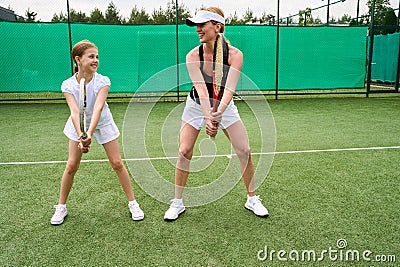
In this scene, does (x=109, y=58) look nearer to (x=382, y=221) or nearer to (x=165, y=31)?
(x=165, y=31)

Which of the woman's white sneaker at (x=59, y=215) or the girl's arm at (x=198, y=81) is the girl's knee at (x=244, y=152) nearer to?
the girl's arm at (x=198, y=81)

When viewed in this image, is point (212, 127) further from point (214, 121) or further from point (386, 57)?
point (386, 57)

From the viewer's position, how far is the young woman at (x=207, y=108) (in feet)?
10.3

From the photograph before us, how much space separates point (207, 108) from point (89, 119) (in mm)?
1019

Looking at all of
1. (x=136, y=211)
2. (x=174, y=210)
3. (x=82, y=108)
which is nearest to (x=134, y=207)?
(x=136, y=211)

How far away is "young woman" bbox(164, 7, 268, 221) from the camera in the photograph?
10.3ft

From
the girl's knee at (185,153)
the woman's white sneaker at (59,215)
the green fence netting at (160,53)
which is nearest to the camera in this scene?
the woman's white sneaker at (59,215)

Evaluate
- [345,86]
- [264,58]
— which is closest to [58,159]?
[264,58]

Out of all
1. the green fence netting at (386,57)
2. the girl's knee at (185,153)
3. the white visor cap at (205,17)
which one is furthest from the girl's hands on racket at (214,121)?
the green fence netting at (386,57)

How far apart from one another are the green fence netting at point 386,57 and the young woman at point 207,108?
14021 millimetres

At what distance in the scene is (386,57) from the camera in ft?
53.2

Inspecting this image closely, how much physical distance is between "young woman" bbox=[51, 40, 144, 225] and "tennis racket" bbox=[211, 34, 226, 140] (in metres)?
0.90

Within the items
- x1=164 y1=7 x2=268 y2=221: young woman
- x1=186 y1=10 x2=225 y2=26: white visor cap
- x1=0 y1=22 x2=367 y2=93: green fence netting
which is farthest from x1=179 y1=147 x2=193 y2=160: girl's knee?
x1=0 y1=22 x2=367 y2=93: green fence netting

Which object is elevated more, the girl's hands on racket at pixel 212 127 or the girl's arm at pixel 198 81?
the girl's arm at pixel 198 81
